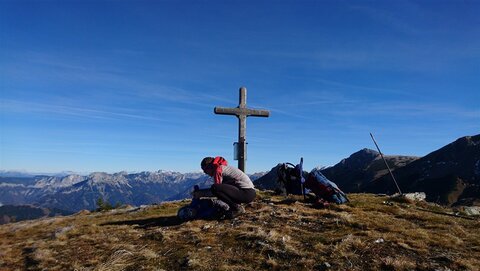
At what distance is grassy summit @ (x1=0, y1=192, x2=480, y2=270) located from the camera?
865 cm

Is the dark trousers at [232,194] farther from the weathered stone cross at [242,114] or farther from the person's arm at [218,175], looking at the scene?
the weathered stone cross at [242,114]

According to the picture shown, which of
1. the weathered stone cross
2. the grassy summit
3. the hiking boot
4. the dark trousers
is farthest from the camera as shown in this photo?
the weathered stone cross

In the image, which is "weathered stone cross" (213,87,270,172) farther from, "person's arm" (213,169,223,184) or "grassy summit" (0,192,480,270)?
"person's arm" (213,169,223,184)

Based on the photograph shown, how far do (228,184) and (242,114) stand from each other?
30.4 feet

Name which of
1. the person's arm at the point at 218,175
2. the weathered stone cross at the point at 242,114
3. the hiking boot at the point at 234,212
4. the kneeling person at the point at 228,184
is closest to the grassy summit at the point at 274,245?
the hiking boot at the point at 234,212

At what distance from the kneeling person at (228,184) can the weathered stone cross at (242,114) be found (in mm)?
7605

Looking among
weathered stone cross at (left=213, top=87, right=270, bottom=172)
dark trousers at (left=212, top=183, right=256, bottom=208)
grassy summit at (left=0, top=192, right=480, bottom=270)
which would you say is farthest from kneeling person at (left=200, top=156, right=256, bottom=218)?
weathered stone cross at (left=213, top=87, right=270, bottom=172)

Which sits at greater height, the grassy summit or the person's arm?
the person's arm

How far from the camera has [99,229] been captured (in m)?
15.3

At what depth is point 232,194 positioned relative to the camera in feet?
48.0

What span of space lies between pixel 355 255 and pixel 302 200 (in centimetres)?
926

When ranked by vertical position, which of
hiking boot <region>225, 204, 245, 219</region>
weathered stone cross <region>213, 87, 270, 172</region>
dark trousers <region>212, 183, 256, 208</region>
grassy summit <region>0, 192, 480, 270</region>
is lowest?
grassy summit <region>0, 192, 480, 270</region>

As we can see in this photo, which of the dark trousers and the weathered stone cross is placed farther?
the weathered stone cross

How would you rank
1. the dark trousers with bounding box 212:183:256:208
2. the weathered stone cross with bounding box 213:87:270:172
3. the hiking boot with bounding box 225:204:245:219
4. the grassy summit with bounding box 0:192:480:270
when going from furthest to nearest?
the weathered stone cross with bounding box 213:87:270:172, the hiking boot with bounding box 225:204:245:219, the dark trousers with bounding box 212:183:256:208, the grassy summit with bounding box 0:192:480:270
